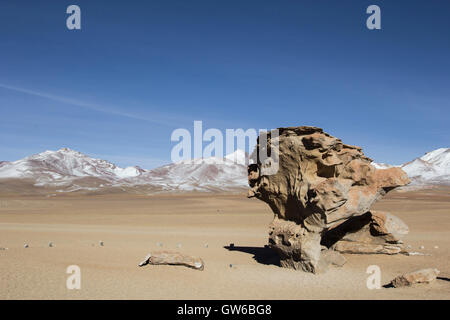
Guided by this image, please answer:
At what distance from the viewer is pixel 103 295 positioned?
1130cm

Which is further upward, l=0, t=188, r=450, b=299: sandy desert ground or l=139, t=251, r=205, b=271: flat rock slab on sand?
l=139, t=251, r=205, b=271: flat rock slab on sand

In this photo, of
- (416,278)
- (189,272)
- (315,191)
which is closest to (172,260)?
(189,272)

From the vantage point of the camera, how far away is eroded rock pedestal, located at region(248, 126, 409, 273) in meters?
14.4

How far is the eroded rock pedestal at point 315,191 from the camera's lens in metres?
14.4

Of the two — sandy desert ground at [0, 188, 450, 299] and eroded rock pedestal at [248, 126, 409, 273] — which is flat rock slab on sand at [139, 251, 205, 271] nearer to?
sandy desert ground at [0, 188, 450, 299]

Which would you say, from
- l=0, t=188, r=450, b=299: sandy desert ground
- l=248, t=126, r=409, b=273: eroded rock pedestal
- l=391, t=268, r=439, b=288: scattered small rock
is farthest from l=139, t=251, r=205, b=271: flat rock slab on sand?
l=391, t=268, r=439, b=288: scattered small rock

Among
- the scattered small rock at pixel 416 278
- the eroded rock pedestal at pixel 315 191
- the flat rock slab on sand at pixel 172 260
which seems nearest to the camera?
the scattered small rock at pixel 416 278

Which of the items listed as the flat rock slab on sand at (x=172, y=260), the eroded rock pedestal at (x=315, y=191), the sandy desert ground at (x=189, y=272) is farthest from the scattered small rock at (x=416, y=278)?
the flat rock slab on sand at (x=172, y=260)

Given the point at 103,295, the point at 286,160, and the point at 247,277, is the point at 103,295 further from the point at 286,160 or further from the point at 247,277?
the point at 286,160

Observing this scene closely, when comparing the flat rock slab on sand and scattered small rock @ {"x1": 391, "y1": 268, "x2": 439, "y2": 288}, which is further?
the flat rock slab on sand

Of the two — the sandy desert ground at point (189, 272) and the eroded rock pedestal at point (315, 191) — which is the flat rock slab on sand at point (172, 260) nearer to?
the sandy desert ground at point (189, 272)

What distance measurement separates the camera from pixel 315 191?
14.1 metres

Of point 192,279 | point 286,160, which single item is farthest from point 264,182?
point 192,279

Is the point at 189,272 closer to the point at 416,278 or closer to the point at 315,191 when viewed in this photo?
the point at 315,191
